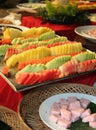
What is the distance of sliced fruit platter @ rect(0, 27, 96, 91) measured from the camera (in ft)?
2.80

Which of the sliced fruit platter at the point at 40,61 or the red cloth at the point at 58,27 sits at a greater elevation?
the sliced fruit platter at the point at 40,61

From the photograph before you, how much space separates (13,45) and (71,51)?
0.24 meters

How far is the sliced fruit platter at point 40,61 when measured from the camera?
85 cm

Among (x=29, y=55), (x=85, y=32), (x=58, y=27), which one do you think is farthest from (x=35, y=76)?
(x=58, y=27)

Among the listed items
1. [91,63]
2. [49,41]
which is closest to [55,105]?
[91,63]

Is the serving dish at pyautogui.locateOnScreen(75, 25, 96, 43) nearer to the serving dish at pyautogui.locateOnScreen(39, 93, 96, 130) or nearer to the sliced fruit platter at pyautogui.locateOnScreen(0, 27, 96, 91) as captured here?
the sliced fruit platter at pyautogui.locateOnScreen(0, 27, 96, 91)

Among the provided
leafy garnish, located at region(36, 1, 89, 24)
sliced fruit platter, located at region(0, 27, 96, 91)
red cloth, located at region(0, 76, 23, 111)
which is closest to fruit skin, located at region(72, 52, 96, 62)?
sliced fruit platter, located at region(0, 27, 96, 91)

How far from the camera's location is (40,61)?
37.8 inches

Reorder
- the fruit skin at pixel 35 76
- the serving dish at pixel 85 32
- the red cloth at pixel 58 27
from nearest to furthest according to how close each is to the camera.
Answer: the fruit skin at pixel 35 76 < the serving dish at pixel 85 32 < the red cloth at pixel 58 27

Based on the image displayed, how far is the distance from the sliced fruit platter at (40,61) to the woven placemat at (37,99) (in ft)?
0.10

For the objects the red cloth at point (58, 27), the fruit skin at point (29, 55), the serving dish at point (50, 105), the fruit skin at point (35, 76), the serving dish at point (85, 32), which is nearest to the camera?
the serving dish at point (50, 105)

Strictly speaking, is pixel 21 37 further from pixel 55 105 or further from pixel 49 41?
pixel 55 105

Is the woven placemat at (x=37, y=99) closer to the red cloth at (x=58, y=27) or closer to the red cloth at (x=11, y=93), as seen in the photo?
the red cloth at (x=11, y=93)

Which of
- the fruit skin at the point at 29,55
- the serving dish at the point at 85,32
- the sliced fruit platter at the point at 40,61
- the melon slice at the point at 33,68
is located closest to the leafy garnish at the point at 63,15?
the serving dish at the point at 85,32
